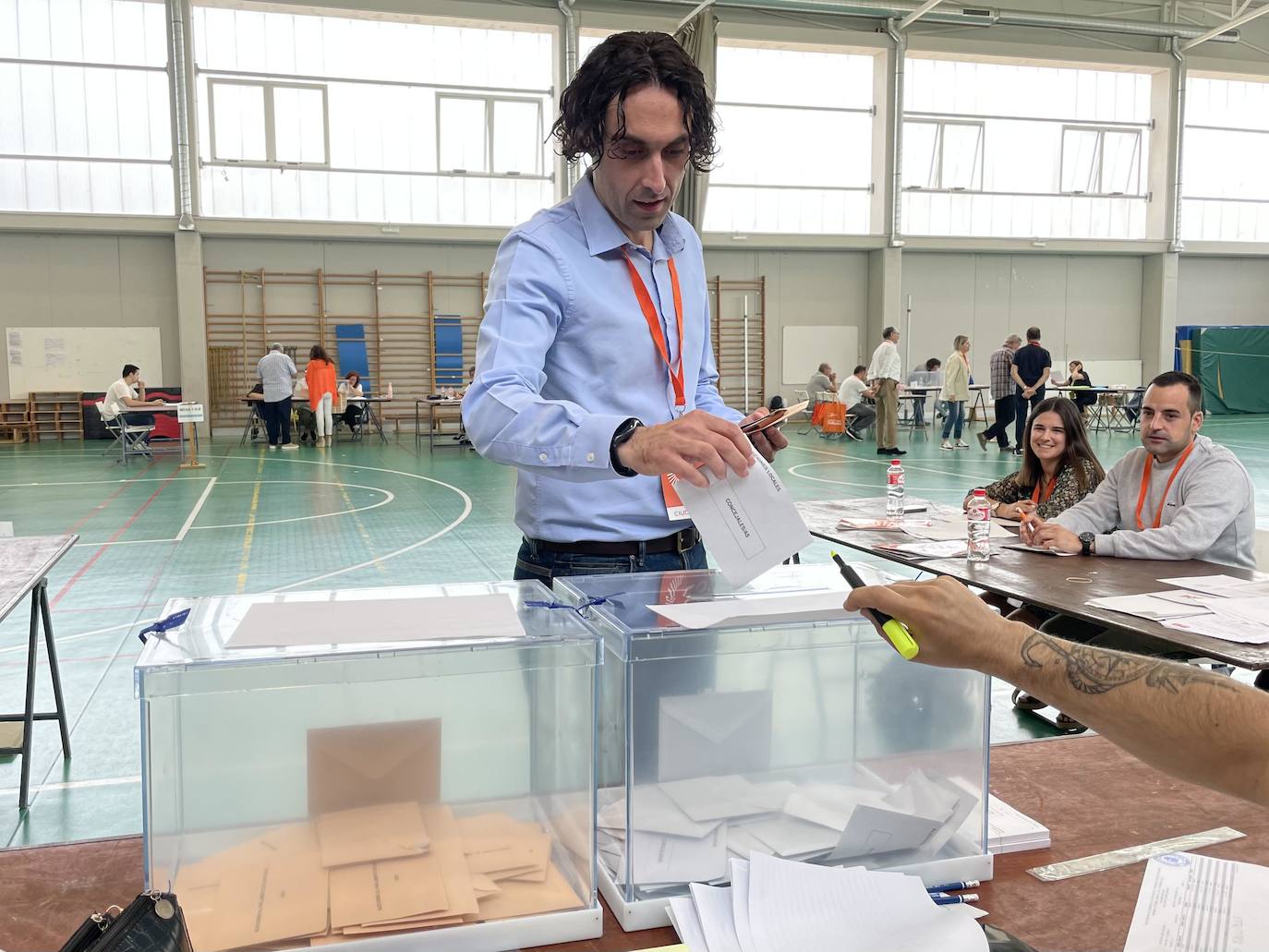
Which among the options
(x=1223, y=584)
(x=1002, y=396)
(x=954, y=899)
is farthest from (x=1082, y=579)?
(x=1002, y=396)

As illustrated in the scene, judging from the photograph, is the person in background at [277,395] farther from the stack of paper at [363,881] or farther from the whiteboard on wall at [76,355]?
the stack of paper at [363,881]

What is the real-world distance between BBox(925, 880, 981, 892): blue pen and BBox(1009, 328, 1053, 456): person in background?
13176 millimetres

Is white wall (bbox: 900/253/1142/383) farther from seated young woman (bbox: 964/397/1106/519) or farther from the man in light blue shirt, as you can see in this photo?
the man in light blue shirt

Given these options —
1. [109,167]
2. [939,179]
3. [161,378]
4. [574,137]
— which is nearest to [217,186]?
[109,167]

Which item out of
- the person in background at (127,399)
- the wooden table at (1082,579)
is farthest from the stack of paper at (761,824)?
the person in background at (127,399)

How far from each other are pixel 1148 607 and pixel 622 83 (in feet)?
7.42

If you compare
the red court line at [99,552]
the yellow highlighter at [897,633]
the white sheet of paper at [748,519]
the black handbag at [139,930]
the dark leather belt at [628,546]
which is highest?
the white sheet of paper at [748,519]

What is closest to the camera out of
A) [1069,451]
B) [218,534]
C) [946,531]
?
[946,531]

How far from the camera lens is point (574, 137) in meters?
1.66

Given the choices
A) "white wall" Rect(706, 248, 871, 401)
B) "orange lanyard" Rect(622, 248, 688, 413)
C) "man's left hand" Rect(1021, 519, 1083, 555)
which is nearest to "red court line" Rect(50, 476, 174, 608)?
"man's left hand" Rect(1021, 519, 1083, 555)

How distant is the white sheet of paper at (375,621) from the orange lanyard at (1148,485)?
3.54 meters

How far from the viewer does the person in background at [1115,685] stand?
0.94 meters

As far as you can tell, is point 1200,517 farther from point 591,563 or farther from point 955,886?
point 955,886

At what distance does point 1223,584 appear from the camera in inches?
130
